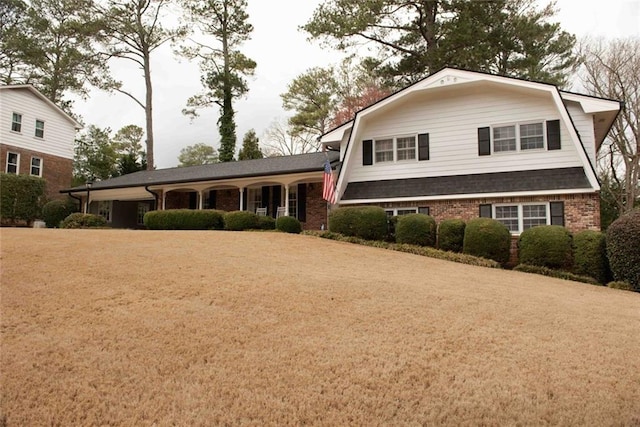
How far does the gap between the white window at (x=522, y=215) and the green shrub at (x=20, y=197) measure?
79.5 ft

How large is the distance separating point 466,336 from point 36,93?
30759 millimetres

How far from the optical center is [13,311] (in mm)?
5359

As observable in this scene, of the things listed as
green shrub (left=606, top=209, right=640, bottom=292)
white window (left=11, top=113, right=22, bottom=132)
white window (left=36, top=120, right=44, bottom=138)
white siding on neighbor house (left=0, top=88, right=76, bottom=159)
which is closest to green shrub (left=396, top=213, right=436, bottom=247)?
green shrub (left=606, top=209, right=640, bottom=292)

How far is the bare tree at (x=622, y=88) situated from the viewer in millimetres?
25250

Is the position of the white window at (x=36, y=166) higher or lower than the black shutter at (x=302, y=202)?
higher

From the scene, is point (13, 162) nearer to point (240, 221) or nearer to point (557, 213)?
point (240, 221)

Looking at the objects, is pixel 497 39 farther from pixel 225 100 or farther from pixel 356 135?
pixel 225 100

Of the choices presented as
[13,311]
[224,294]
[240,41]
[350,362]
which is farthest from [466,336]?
[240,41]

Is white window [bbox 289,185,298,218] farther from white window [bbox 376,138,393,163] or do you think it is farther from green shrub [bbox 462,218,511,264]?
green shrub [bbox 462,218,511,264]

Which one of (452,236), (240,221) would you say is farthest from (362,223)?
(240,221)

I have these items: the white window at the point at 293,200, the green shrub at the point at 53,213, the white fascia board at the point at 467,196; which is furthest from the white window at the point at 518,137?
the green shrub at the point at 53,213

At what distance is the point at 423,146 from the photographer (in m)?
16.7

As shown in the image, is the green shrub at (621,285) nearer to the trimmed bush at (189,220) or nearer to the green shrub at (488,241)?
the green shrub at (488,241)

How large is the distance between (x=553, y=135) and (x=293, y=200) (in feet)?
38.1
